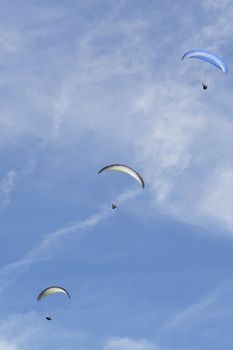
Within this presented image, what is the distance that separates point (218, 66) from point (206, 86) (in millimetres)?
5858

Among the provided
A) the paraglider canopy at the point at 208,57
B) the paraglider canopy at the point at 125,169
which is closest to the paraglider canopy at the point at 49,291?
the paraglider canopy at the point at 125,169

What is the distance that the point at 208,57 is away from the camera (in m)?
79.4

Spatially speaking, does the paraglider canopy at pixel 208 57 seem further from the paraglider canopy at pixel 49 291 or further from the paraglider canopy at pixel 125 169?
the paraglider canopy at pixel 49 291

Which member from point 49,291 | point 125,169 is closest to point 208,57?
point 125,169

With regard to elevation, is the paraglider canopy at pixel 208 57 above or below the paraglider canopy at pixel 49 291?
above

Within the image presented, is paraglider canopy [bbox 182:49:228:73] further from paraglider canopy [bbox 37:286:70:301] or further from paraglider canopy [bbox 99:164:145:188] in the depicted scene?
paraglider canopy [bbox 37:286:70:301]

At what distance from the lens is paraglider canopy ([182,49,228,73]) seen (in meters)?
78.1

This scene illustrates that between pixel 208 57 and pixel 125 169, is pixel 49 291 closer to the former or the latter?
pixel 125 169

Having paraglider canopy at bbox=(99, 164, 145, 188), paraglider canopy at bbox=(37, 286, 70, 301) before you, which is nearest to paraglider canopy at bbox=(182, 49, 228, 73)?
paraglider canopy at bbox=(99, 164, 145, 188)

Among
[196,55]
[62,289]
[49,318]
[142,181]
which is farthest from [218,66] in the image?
[49,318]

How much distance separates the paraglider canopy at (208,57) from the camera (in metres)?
78.1

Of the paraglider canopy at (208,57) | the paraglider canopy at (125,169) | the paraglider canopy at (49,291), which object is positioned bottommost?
the paraglider canopy at (49,291)

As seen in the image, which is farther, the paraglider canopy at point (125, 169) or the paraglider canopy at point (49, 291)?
the paraglider canopy at point (49, 291)

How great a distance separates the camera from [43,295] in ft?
279
